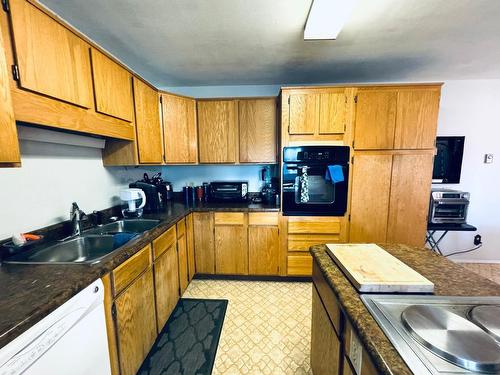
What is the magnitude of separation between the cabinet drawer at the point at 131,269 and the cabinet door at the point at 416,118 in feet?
8.51

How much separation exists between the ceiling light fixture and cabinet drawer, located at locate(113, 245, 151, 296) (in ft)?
6.53

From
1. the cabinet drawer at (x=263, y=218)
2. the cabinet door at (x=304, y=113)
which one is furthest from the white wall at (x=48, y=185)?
the cabinet door at (x=304, y=113)

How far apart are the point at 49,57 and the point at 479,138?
446cm

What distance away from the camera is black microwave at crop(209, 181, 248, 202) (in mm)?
2676

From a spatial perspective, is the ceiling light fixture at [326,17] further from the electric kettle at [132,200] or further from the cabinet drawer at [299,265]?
the cabinet drawer at [299,265]

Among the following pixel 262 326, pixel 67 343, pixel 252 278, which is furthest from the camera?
pixel 252 278

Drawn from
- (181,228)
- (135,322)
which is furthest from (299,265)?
(135,322)

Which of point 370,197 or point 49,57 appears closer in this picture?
point 49,57

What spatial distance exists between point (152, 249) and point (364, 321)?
1.39 meters

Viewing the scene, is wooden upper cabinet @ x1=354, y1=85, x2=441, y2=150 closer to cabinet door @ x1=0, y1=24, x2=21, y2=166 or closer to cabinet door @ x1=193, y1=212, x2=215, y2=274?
cabinet door @ x1=193, y1=212, x2=215, y2=274

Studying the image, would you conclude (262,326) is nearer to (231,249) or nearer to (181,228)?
(231,249)

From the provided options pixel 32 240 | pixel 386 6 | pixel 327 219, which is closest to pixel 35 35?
pixel 32 240

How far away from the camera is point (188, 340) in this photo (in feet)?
5.51

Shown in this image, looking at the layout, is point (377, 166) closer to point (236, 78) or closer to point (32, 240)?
point (236, 78)
